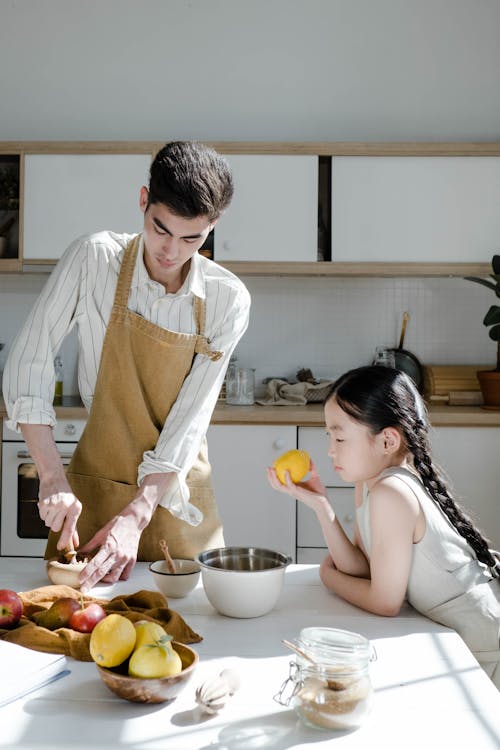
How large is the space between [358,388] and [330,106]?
8.91 feet

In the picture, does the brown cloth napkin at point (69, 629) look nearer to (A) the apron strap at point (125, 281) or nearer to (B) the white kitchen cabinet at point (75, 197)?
(A) the apron strap at point (125, 281)

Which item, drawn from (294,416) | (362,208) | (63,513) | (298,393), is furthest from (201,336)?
(362,208)

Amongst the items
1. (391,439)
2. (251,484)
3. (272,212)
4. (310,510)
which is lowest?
(310,510)

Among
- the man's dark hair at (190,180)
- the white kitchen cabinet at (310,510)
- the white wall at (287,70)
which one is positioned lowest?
the white kitchen cabinet at (310,510)

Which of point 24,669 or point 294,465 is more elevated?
point 294,465

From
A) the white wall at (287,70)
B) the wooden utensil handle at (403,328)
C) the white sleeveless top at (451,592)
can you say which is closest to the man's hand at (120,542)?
the white sleeveless top at (451,592)

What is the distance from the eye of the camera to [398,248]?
3617 mm

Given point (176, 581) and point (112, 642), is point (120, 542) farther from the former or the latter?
point (112, 642)

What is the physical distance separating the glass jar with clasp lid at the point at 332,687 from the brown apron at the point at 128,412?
840 mm

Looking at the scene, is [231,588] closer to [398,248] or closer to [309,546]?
[309,546]

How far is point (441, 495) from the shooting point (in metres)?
1.58

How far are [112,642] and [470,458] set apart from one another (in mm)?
2679

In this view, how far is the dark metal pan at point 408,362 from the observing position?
12.7 feet

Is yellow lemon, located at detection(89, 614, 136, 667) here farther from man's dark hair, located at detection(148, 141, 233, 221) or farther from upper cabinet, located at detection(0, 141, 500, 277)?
upper cabinet, located at detection(0, 141, 500, 277)
